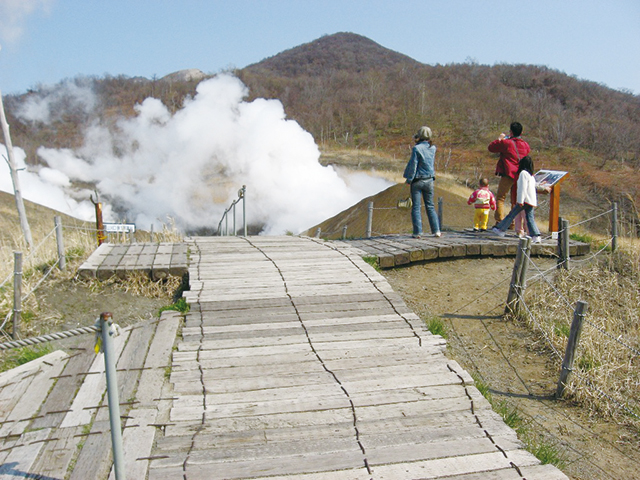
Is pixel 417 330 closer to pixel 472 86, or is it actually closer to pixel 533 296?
pixel 533 296

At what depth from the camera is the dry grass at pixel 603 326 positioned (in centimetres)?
469

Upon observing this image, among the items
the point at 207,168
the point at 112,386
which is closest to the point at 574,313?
the point at 112,386

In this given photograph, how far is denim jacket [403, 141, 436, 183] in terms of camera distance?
8.59 m

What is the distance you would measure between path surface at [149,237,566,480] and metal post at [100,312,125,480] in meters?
0.31

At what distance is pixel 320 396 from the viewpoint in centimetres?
401

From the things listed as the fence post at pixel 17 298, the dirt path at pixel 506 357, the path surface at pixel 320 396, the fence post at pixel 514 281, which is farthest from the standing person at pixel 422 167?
the fence post at pixel 17 298

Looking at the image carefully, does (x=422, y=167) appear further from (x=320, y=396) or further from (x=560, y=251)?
(x=320, y=396)

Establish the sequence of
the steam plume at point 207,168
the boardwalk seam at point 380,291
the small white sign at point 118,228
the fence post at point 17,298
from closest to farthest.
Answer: the boardwalk seam at point 380,291
the fence post at point 17,298
the small white sign at point 118,228
the steam plume at point 207,168

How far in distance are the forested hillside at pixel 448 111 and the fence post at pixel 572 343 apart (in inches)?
977

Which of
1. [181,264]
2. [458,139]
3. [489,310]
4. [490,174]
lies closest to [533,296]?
[489,310]

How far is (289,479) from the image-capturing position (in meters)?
3.08

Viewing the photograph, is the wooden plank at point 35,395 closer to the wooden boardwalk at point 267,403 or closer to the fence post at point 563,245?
the wooden boardwalk at point 267,403

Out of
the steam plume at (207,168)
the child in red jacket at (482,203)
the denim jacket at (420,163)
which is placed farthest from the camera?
the steam plume at (207,168)

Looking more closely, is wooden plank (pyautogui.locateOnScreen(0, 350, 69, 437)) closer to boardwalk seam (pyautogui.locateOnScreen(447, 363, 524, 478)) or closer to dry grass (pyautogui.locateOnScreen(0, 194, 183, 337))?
dry grass (pyautogui.locateOnScreen(0, 194, 183, 337))
